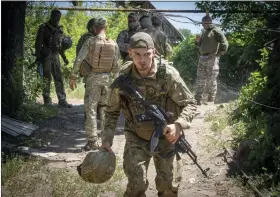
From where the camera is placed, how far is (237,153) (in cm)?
562

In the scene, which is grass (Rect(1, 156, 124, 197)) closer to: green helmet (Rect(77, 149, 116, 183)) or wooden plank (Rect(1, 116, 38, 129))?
green helmet (Rect(77, 149, 116, 183))

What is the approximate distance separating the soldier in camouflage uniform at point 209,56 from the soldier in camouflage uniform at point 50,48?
3676 millimetres

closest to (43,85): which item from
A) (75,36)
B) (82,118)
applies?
(82,118)

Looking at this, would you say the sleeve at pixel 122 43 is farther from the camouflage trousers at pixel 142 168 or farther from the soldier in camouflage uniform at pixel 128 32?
the camouflage trousers at pixel 142 168

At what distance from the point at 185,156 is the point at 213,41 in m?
4.55

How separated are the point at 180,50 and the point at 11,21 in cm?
1046

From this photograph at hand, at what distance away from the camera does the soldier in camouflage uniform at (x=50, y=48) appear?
910 centimetres

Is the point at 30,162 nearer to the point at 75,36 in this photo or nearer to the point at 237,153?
the point at 237,153

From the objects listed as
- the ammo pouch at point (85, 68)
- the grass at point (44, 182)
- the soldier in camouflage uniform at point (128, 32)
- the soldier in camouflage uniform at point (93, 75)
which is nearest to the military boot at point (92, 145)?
the soldier in camouflage uniform at point (93, 75)

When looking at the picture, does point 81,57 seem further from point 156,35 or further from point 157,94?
point 157,94

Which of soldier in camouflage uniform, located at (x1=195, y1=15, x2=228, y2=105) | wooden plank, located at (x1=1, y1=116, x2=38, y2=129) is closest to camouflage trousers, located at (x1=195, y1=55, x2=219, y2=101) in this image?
soldier in camouflage uniform, located at (x1=195, y1=15, x2=228, y2=105)

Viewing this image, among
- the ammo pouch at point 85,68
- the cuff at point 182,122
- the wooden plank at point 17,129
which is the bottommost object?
the wooden plank at point 17,129

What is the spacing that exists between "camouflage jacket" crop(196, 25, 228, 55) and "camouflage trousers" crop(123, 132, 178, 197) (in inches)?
268

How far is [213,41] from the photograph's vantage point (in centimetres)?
985
